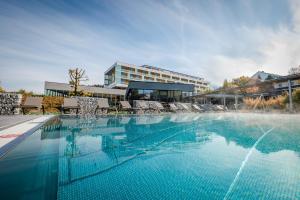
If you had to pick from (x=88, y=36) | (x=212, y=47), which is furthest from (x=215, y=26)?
(x=88, y=36)

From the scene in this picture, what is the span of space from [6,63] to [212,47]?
683 inches

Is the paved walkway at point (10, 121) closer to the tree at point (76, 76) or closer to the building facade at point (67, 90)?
the tree at point (76, 76)

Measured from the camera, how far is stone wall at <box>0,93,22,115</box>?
549 inches

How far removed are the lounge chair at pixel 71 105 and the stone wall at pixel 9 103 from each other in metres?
3.71

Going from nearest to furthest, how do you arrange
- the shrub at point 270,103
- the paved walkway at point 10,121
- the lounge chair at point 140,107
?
the paved walkway at point 10,121
the lounge chair at point 140,107
the shrub at point 270,103

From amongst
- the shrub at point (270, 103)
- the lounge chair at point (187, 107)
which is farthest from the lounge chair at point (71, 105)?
the shrub at point (270, 103)

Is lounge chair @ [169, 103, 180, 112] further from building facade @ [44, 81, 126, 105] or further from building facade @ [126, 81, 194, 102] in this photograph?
building facade @ [44, 81, 126, 105]

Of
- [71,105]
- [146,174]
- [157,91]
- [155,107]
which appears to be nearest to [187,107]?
[157,91]

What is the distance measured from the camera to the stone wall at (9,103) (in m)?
13.9

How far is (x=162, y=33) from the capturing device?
12.0 meters

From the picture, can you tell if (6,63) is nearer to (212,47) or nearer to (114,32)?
(114,32)

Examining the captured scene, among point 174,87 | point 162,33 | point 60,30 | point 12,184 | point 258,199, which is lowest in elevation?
point 258,199

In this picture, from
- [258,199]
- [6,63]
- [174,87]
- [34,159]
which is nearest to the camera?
[258,199]

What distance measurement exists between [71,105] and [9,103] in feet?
16.1
